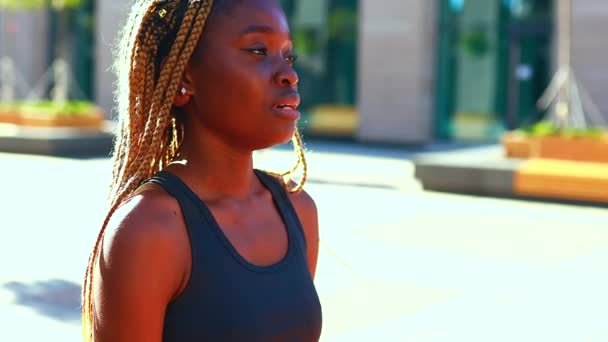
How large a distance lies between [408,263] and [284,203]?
6.51 m

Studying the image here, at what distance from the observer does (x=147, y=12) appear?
2086mm

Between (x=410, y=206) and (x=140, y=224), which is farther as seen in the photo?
(x=410, y=206)

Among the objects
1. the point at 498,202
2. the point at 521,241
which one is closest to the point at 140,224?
the point at 521,241

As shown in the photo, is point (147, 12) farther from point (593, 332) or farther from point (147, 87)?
point (593, 332)

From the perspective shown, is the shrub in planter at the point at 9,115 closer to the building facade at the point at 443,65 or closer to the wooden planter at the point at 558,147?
the building facade at the point at 443,65

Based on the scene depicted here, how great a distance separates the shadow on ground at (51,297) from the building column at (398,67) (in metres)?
18.4

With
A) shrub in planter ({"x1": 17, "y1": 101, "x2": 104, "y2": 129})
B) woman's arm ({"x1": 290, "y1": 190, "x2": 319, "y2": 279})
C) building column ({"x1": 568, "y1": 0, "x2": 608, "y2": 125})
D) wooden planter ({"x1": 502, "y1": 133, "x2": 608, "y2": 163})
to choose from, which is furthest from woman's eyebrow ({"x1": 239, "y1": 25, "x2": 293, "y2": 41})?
shrub in planter ({"x1": 17, "y1": 101, "x2": 104, "y2": 129})

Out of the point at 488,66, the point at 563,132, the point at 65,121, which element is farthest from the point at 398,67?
the point at 563,132

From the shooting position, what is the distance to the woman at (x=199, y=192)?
187cm

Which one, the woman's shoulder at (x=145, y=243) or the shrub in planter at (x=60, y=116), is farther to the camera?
the shrub in planter at (x=60, y=116)

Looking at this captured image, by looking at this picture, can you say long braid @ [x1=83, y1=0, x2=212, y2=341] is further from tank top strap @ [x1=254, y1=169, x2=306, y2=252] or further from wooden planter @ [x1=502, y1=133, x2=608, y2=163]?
wooden planter @ [x1=502, y1=133, x2=608, y2=163]

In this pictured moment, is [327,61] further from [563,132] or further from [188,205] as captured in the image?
[188,205]

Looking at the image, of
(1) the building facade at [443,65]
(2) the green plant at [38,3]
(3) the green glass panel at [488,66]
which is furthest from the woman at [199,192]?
(3) the green glass panel at [488,66]

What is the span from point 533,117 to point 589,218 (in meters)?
12.8
